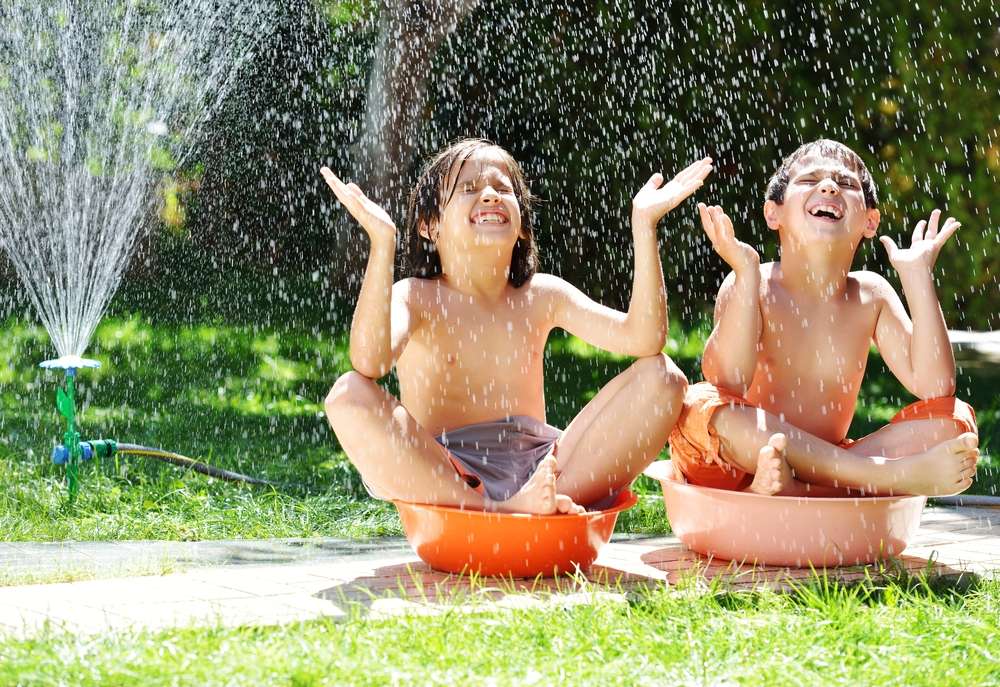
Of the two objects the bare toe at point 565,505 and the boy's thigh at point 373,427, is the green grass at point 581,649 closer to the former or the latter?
the bare toe at point 565,505

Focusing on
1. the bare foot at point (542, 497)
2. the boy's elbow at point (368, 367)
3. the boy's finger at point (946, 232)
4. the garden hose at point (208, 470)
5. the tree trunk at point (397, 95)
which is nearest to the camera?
the bare foot at point (542, 497)

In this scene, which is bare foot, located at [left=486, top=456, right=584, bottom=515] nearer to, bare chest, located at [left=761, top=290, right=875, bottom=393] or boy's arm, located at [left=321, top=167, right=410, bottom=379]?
boy's arm, located at [left=321, top=167, right=410, bottom=379]

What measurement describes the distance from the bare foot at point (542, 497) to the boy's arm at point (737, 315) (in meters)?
0.60

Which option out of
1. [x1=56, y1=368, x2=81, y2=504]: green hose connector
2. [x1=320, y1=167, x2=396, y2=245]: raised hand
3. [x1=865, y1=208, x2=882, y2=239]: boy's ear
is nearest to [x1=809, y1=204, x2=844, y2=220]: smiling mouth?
[x1=865, y1=208, x2=882, y2=239]: boy's ear

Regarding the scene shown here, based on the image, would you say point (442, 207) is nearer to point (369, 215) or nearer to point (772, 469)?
point (369, 215)

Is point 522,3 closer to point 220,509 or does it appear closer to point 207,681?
point 220,509

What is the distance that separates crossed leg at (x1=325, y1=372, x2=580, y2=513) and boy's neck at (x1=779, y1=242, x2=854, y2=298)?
972mm

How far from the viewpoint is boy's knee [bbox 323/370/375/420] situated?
3.04 m

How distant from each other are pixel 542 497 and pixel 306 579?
1.95 ft

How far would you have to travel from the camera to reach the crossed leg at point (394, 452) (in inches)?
119

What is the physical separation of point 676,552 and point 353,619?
49.7 inches

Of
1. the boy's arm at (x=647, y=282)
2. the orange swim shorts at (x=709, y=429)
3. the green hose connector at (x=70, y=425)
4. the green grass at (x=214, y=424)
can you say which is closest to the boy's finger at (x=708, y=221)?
the boy's arm at (x=647, y=282)

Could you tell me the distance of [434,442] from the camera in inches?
124

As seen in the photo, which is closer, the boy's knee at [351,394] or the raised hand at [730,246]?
the boy's knee at [351,394]
